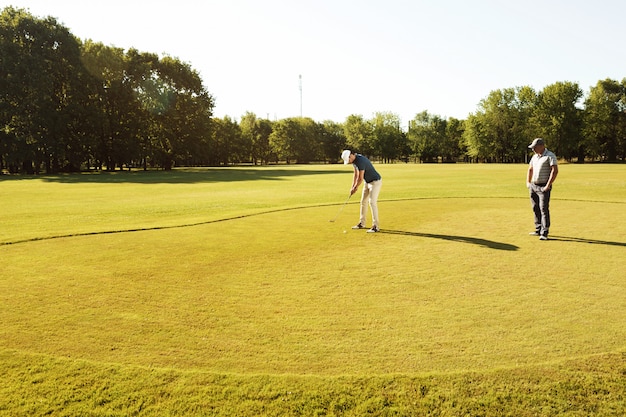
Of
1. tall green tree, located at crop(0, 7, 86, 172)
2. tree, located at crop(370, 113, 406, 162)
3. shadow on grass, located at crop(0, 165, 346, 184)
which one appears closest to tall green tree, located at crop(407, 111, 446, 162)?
tree, located at crop(370, 113, 406, 162)

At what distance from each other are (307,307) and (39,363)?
3.42 metres

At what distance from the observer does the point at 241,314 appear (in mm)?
6332

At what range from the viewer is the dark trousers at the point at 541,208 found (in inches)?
476

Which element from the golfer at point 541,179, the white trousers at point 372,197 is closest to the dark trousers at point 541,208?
the golfer at point 541,179

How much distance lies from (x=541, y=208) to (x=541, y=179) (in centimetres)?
103

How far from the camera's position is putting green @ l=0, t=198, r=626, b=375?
5023mm

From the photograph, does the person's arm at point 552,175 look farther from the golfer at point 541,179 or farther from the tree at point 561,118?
the tree at point 561,118

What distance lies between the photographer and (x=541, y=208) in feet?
41.4

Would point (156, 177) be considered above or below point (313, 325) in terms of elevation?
above

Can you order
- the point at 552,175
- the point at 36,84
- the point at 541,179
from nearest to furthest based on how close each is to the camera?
A: the point at 552,175, the point at 541,179, the point at 36,84

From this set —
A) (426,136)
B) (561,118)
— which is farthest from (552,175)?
(426,136)

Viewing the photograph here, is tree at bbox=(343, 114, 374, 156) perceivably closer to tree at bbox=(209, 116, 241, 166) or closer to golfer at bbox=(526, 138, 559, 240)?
tree at bbox=(209, 116, 241, 166)

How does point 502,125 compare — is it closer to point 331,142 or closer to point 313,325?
point 331,142

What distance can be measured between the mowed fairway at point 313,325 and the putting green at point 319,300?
0.04m
